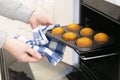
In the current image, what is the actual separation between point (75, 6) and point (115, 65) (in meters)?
0.34

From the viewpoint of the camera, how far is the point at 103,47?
69 cm

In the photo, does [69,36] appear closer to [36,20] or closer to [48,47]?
[48,47]

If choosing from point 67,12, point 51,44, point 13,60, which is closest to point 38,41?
point 51,44

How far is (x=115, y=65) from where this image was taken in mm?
766

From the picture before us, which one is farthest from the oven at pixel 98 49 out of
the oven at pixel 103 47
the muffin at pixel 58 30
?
the muffin at pixel 58 30

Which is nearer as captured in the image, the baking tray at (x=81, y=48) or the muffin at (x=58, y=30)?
the baking tray at (x=81, y=48)

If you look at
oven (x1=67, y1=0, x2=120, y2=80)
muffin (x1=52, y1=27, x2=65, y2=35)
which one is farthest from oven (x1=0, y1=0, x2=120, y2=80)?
muffin (x1=52, y1=27, x2=65, y2=35)

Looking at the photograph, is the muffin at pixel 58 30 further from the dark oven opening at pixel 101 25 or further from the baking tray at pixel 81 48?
the dark oven opening at pixel 101 25

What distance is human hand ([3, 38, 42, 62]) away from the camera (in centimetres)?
72

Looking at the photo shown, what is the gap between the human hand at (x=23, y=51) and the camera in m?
0.72

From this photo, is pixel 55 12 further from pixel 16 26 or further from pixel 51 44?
pixel 51 44

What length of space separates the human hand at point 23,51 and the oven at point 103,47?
144 millimetres

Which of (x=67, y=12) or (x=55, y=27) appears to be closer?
(x=55, y=27)

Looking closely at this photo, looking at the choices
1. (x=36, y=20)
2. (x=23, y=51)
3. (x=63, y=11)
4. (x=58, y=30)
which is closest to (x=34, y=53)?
(x=23, y=51)
